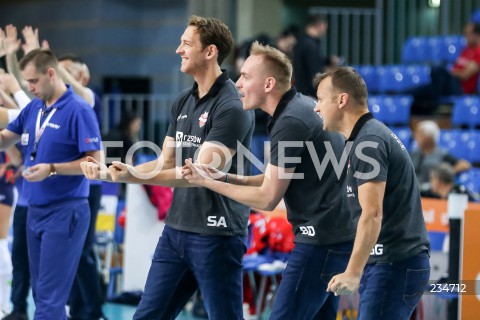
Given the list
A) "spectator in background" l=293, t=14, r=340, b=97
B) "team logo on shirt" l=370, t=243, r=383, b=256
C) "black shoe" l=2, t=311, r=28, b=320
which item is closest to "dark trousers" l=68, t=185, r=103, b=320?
Result: "black shoe" l=2, t=311, r=28, b=320

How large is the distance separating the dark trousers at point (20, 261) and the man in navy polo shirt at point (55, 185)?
34.0 inches

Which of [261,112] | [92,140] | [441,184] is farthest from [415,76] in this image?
[92,140]

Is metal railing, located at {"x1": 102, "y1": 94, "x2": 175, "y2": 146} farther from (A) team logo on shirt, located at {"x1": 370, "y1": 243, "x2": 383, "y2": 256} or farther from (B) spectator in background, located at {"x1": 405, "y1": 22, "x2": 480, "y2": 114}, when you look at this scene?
(A) team logo on shirt, located at {"x1": 370, "y1": 243, "x2": 383, "y2": 256}

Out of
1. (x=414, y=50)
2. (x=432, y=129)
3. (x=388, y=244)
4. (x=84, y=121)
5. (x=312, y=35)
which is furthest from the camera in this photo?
(x=414, y=50)

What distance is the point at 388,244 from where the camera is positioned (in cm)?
492

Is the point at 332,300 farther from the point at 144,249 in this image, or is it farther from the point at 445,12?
the point at 445,12

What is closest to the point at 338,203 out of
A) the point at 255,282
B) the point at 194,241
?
the point at 194,241

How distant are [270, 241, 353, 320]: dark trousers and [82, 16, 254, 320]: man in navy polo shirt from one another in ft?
1.27

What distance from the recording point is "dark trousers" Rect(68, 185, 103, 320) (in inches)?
303

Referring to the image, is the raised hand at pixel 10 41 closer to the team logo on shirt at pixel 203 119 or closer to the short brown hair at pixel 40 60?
the short brown hair at pixel 40 60

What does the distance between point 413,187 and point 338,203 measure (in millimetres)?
491

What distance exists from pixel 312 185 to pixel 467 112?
8649mm

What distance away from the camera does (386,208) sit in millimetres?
4891

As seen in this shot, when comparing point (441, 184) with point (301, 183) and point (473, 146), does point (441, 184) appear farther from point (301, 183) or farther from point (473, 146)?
point (301, 183)
